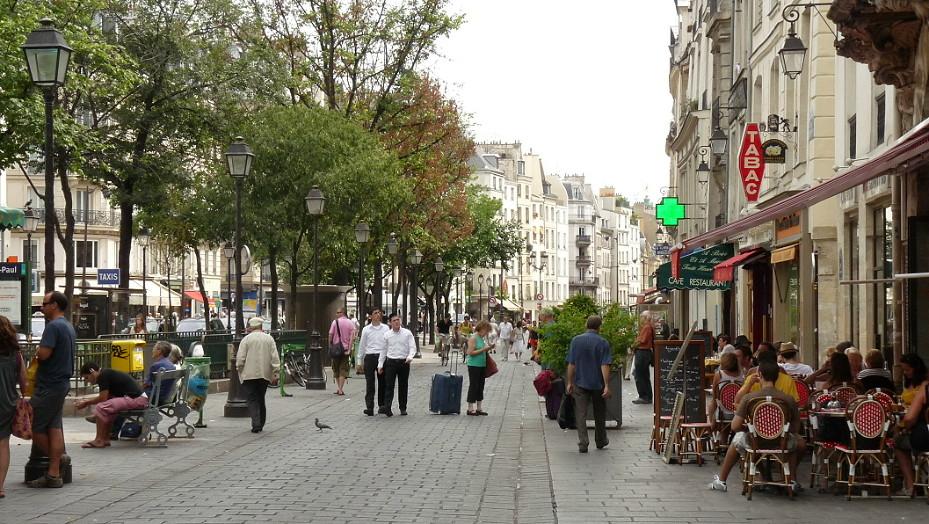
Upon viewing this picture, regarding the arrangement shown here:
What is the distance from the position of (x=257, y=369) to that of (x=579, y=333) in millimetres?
4521

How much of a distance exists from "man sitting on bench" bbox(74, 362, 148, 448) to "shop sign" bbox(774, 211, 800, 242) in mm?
14698

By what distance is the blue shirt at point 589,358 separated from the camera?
16641mm

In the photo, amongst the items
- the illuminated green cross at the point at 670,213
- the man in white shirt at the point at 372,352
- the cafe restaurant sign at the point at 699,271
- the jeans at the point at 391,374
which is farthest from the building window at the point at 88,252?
the jeans at the point at 391,374

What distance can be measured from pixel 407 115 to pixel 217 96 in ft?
25.9

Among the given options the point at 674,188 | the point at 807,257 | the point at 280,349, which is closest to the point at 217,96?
the point at 280,349

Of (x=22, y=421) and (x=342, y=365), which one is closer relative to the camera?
(x=22, y=421)

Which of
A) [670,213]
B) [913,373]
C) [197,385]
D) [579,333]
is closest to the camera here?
[913,373]

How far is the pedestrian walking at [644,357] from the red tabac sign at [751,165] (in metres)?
5.20

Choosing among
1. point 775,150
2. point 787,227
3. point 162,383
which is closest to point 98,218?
point 787,227

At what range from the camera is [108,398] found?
1675 cm

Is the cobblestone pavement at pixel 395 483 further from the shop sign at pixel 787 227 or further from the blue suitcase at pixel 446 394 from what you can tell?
the shop sign at pixel 787 227

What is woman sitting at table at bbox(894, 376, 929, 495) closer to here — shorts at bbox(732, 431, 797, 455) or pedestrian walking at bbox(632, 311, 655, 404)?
shorts at bbox(732, 431, 797, 455)

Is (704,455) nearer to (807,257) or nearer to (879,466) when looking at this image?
(807,257)

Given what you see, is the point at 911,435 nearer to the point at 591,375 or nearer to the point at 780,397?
the point at 780,397
